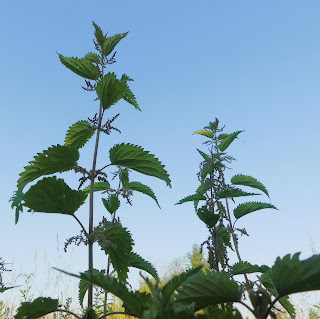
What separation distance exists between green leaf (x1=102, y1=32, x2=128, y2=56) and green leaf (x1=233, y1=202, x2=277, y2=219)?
227 cm

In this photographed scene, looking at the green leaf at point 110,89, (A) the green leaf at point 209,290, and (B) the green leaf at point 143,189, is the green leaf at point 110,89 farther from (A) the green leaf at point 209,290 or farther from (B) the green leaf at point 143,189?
(A) the green leaf at point 209,290

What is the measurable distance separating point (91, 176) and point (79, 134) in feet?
1.74

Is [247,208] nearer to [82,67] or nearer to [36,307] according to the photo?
[82,67]

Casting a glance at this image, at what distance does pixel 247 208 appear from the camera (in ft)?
13.8

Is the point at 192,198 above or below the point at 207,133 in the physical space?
below

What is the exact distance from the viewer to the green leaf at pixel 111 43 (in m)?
3.04

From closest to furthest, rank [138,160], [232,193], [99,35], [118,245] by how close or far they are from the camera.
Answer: [118,245], [138,160], [99,35], [232,193]

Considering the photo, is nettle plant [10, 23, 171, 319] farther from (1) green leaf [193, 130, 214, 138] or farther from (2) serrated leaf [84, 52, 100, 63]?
(1) green leaf [193, 130, 214, 138]

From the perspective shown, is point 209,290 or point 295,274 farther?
point 209,290

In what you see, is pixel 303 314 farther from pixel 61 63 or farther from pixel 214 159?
pixel 61 63

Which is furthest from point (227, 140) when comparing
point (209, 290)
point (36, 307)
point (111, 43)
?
point (209, 290)

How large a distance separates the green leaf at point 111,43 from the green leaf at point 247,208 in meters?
2.27

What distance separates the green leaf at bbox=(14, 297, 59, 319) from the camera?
1787 mm

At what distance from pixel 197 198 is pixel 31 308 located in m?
2.34
